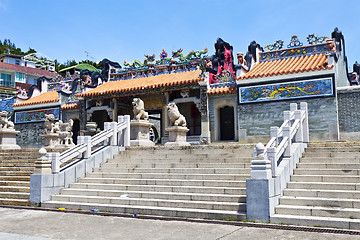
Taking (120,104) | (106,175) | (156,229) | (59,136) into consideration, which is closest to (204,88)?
(120,104)

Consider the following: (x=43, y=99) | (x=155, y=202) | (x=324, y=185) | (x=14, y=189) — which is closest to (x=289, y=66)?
(x=324, y=185)

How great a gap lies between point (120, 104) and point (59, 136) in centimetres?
575

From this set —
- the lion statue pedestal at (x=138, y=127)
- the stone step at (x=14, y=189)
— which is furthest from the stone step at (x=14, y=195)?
the lion statue pedestal at (x=138, y=127)

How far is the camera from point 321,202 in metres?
7.38

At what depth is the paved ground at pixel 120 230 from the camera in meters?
6.27

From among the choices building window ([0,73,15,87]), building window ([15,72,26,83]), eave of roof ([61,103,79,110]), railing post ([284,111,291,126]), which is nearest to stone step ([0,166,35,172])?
railing post ([284,111,291,126])

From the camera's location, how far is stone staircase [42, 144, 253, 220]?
826cm

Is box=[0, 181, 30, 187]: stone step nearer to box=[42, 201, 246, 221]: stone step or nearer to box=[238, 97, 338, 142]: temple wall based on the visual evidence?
box=[42, 201, 246, 221]: stone step

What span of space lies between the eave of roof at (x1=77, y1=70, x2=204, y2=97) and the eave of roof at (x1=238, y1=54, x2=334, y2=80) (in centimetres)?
277

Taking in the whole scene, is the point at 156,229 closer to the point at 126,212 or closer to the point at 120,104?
the point at 126,212

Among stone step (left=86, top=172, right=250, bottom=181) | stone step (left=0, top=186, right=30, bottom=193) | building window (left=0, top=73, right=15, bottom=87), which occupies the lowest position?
stone step (left=0, top=186, right=30, bottom=193)

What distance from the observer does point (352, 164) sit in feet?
28.3

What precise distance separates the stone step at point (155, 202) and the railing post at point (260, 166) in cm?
82

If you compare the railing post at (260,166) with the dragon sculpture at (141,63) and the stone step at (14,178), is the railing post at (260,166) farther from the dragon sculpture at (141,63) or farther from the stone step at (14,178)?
the dragon sculpture at (141,63)
